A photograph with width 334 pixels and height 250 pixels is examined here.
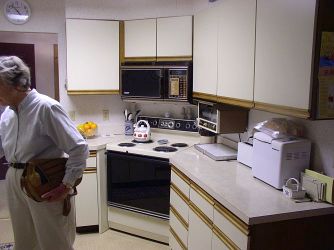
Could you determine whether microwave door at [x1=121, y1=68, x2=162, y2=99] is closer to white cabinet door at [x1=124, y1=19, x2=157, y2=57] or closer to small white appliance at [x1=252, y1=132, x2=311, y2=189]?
white cabinet door at [x1=124, y1=19, x2=157, y2=57]

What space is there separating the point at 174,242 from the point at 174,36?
1.71 meters

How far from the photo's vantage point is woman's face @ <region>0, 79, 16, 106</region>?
1733 mm

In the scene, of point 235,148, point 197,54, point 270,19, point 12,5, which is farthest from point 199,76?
point 12,5

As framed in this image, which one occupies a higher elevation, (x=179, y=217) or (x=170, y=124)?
(x=170, y=124)

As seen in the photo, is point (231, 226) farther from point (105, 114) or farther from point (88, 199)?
point (105, 114)

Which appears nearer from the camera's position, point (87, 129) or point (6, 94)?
point (6, 94)

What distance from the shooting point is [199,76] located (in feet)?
8.85

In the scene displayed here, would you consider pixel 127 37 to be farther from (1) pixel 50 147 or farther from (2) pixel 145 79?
(1) pixel 50 147

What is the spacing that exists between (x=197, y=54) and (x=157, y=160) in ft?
3.07

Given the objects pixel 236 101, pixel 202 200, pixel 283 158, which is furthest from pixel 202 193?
pixel 236 101

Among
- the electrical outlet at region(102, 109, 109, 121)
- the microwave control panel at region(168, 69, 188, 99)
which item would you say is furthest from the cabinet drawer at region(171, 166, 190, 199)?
the electrical outlet at region(102, 109, 109, 121)

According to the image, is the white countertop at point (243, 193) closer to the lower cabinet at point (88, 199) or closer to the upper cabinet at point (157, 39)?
the lower cabinet at point (88, 199)

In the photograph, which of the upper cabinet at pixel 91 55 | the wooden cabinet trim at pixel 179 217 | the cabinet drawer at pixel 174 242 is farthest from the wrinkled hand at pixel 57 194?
the upper cabinet at pixel 91 55

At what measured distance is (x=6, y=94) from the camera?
175cm
